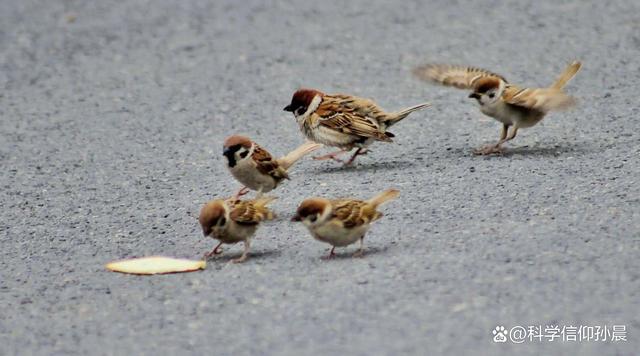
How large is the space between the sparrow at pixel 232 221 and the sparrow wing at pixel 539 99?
2.34 meters

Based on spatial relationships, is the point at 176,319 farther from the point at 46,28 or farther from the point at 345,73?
the point at 46,28

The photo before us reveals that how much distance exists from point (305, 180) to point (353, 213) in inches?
77.0

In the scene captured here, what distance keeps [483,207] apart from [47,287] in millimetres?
2657

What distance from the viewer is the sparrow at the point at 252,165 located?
741 cm

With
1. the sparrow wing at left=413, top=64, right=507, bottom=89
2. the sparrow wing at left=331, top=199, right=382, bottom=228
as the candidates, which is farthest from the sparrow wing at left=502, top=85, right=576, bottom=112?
the sparrow wing at left=331, top=199, right=382, bottom=228

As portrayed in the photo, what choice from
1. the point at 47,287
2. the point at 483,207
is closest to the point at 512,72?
the point at 483,207

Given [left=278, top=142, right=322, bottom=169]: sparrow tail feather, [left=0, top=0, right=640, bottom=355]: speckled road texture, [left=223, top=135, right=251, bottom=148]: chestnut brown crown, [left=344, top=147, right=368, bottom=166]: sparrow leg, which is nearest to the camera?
[left=0, top=0, right=640, bottom=355]: speckled road texture

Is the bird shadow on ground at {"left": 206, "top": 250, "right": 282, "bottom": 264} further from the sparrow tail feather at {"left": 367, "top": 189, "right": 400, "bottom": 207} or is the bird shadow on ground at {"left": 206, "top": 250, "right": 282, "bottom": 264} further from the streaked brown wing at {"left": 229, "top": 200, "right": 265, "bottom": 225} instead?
the sparrow tail feather at {"left": 367, "top": 189, "right": 400, "bottom": 207}

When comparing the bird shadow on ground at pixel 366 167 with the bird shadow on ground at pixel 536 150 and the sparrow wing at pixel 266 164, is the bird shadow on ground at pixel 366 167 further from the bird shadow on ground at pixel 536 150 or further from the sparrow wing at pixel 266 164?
the sparrow wing at pixel 266 164

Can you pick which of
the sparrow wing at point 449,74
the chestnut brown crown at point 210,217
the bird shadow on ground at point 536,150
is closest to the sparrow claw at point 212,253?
the chestnut brown crown at point 210,217

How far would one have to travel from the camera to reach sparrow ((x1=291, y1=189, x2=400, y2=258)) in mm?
6273

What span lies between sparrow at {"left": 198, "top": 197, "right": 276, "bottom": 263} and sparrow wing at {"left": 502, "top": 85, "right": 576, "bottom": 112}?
2.34 meters

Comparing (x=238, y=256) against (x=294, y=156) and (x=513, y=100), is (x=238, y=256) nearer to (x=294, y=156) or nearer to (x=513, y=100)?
(x=294, y=156)

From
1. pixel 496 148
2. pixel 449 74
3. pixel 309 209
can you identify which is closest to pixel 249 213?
pixel 309 209
